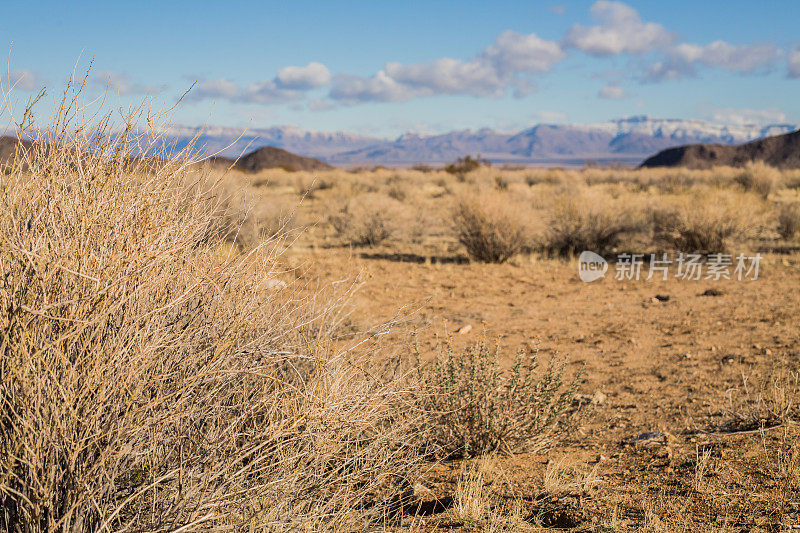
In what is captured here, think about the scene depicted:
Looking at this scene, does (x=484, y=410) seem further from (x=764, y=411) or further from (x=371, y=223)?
(x=371, y=223)

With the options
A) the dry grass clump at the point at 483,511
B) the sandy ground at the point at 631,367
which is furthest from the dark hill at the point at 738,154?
the dry grass clump at the point at 483,511

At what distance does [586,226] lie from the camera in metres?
11.6

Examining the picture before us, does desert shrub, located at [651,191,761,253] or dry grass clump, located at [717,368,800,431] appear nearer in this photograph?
dry grass clump, located at [717,368,800,431]

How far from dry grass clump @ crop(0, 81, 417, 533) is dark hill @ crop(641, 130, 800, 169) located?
74623 millimetres

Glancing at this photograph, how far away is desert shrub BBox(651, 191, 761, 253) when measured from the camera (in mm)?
10914

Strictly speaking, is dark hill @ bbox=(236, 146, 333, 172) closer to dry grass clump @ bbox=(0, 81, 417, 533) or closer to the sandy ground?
the sandy ground

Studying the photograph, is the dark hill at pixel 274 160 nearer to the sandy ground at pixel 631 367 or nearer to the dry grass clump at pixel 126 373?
the sandy ground at pixel 631 367

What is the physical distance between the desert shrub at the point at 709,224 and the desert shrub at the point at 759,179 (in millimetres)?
13318

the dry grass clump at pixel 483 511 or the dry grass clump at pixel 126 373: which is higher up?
the dry grass clump at pixel 126 373

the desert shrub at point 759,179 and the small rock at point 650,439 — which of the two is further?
the desert shrub at point 759,179

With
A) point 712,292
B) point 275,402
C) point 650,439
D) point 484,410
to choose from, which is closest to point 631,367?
→ point 650,439

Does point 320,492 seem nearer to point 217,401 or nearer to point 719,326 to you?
point 217,401

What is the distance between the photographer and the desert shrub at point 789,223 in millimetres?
12727

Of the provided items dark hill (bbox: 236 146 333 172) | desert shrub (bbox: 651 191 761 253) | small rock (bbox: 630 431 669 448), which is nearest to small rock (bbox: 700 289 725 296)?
desert shrub (bbox: 651 191 761 253)
